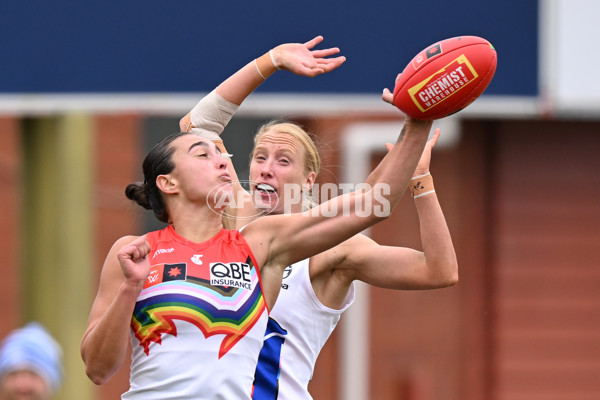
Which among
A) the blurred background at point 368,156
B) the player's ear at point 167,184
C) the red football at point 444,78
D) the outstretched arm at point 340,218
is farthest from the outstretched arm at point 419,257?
the blurred background at point 368,156

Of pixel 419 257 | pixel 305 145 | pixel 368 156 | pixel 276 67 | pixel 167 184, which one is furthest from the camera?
pixel 368 156

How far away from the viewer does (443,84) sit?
3.96 m

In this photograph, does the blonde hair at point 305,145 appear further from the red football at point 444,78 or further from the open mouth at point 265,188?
the red football at point 444,78

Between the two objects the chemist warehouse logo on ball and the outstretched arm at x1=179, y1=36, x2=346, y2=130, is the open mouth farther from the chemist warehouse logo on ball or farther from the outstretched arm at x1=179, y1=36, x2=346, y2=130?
the chemist warehouse logo on ball

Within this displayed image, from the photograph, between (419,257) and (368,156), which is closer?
(419,257)

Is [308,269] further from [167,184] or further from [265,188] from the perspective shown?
[167,184]

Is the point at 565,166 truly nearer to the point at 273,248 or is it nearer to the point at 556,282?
the point at 556,282

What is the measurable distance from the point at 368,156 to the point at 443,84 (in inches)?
266

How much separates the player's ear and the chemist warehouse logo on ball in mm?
933

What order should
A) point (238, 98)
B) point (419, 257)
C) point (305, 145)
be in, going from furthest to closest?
point (305, 145) → point (238, 98) → point (419, 257)

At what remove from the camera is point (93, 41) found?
27.9ft

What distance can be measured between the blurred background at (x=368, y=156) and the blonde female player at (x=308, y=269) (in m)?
3.16

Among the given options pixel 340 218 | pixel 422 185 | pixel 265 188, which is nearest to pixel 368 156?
pixel 265 188

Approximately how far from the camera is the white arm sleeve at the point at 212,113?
4816 millimetres
